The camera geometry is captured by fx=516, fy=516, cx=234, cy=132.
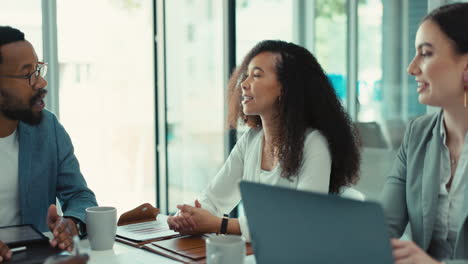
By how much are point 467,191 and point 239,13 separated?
3505mm

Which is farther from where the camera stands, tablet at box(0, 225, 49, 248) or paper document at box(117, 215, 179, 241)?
paper document at box(117, 215, 179, 241)

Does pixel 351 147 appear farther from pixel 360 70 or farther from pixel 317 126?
pixel 360 70

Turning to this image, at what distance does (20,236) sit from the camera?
147 cm

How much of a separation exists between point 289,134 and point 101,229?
2.56ft

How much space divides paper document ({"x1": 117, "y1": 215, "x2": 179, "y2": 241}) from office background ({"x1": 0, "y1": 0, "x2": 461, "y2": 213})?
7.92ft

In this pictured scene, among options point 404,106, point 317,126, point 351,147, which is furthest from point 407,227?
point 404,106

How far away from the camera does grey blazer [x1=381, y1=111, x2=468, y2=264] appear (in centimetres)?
160

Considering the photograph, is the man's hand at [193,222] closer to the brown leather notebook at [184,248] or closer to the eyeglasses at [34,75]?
the brown leather notebook at [184,248]

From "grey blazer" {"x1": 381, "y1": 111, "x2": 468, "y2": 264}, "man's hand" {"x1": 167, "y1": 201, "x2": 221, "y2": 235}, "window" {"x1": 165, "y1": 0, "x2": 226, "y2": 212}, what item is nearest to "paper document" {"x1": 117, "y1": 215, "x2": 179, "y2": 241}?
"man's hand" {"x1": 167, "y1": 201, "x2": 221, "y2": 235}

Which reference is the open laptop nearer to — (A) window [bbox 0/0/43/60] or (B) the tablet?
(B) the tablet

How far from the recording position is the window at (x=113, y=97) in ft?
14.7

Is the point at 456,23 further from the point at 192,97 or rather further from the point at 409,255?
the point at 192,97

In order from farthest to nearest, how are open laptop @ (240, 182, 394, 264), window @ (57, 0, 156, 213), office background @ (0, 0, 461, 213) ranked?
window @ (57, 0, 156, 213), office background @ (0, 0, 461, 213), open laptop @ (240, 182, 394, 264)

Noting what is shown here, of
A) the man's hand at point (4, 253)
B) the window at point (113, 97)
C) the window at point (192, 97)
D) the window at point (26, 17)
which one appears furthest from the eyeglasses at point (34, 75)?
the window at point (192, 97)
